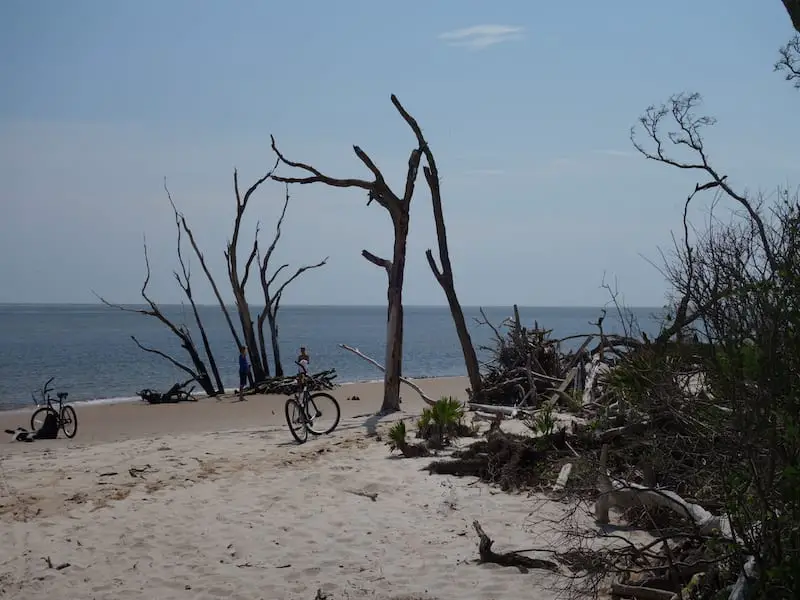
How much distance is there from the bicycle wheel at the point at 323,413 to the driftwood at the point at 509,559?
6216mm

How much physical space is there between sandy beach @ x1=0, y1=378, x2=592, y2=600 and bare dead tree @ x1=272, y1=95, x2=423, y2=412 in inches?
150

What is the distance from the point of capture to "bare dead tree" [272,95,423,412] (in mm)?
15016

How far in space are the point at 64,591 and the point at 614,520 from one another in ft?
13.6

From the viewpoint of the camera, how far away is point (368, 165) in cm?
1503

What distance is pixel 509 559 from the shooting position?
6078 mm

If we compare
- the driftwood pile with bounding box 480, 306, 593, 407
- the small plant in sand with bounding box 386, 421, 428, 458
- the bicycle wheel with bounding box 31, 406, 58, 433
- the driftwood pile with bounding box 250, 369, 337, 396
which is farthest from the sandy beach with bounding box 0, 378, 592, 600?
the driftwood pile with bounding box 250, 369, 337, 396

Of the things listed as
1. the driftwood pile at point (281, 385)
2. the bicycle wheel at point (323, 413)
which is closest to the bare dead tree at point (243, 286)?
the driftwood pile at point (281, 385)

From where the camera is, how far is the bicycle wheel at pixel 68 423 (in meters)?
15.0

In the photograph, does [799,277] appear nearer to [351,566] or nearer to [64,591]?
[351,566]

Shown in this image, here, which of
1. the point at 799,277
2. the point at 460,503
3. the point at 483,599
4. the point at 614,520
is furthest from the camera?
the point at 460,503

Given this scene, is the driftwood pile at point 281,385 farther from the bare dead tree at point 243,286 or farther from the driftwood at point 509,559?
the driftwood at point 509,559

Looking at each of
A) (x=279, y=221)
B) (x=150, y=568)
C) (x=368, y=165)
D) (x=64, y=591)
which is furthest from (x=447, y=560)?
(x=279, y=221)

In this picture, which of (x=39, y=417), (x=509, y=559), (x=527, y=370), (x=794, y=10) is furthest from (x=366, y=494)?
(x=39, y=417)

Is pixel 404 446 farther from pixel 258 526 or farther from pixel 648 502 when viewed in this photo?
pixel 648 502
